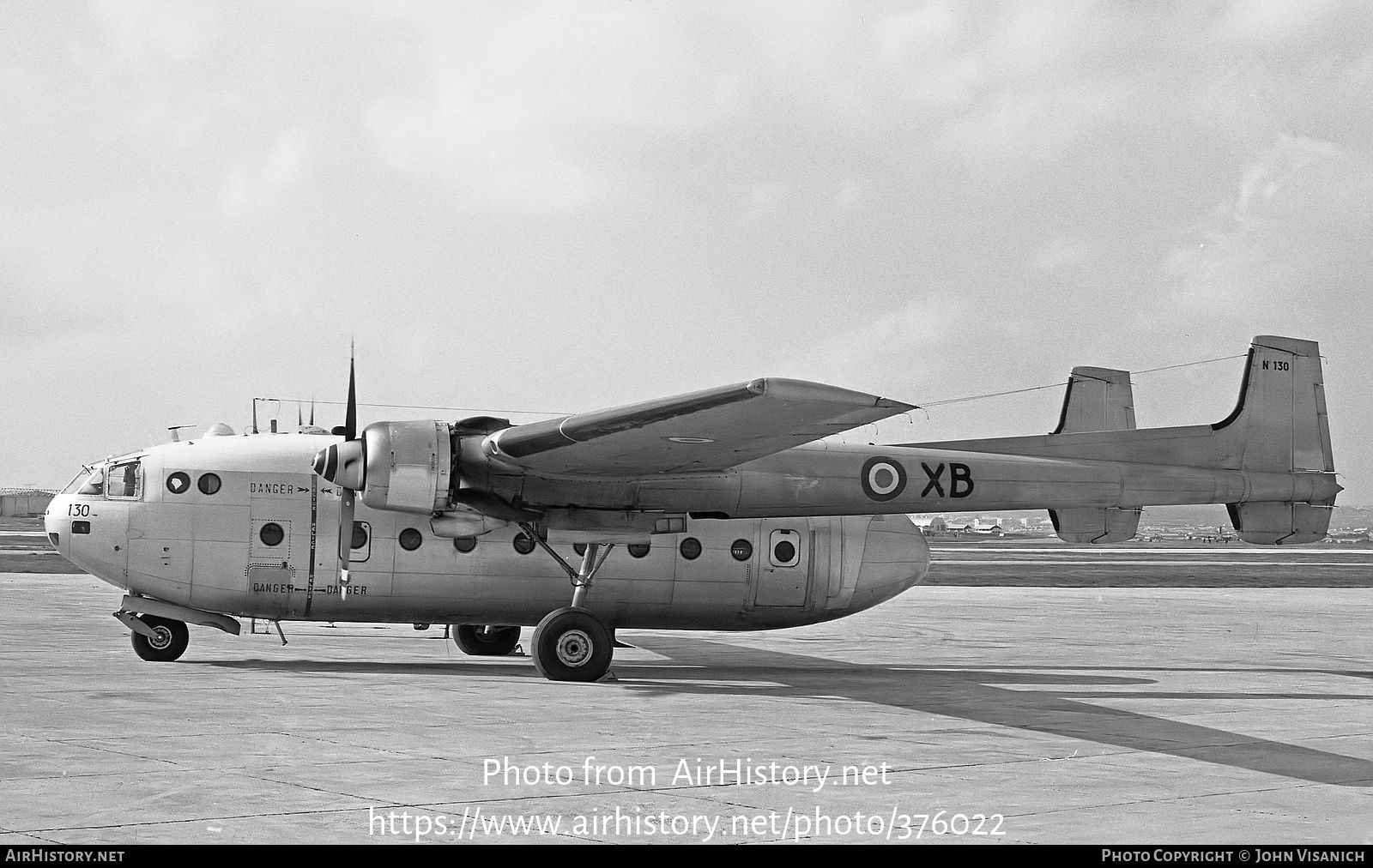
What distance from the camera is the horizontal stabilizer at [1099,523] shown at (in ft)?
70.6

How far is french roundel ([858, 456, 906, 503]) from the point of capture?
19719 millimetres

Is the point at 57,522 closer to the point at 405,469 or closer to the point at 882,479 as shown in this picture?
the point at 405,469

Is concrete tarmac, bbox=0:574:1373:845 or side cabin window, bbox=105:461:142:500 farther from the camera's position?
side cabin window, bbox=105:461:142:500

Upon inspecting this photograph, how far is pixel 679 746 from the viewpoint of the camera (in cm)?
1267

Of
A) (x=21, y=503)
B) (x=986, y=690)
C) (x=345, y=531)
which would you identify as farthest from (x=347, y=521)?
(x=21, y=503)

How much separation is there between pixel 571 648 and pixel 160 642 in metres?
6.37

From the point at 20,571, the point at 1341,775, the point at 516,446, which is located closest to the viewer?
the point at 1341,775

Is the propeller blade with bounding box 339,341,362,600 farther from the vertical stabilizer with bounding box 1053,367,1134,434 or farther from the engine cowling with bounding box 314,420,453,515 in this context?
the vertical stabilizer with bounding box 1053,367,1134,434

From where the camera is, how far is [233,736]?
41.1ft

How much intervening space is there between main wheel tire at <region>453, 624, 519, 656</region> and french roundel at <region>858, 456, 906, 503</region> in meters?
6.89

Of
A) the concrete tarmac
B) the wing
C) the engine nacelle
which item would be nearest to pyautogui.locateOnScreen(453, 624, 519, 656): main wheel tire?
the concrete tarmac
